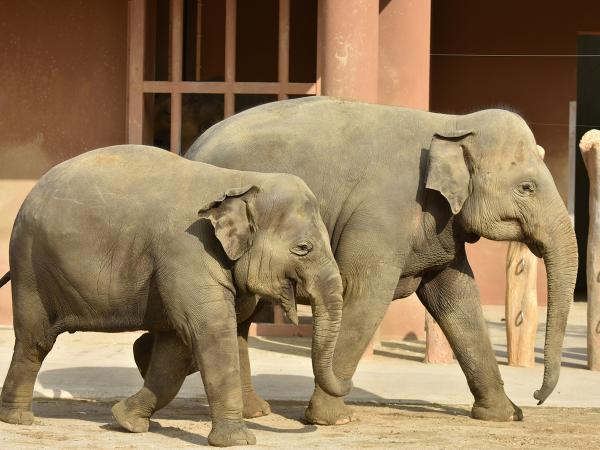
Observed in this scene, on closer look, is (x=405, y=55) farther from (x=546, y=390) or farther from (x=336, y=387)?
(x=336, y=387)

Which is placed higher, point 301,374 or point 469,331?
point 469,331

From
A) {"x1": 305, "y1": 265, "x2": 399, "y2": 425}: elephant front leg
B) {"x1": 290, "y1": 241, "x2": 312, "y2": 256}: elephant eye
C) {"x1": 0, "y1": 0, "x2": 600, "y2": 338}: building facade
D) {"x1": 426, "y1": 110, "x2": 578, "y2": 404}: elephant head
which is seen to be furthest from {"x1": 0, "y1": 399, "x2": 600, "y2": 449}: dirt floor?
{"x1": 0, "y1": 0, "x2": 600, "y2": 338}: building facade

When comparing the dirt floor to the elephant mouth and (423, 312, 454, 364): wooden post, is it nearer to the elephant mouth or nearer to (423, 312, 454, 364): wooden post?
the elephant mouth

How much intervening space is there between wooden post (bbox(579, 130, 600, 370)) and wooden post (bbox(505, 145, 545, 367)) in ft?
1.37

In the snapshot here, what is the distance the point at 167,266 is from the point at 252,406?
4.96 ft

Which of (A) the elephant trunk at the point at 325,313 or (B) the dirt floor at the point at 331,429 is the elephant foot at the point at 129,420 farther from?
(A) the elephant trunk at the point at 325,313

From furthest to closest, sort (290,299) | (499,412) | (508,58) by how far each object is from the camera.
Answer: (508,58) → (499,412) → (290,299)

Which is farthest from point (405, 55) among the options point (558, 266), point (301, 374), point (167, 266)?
point (167, 266)

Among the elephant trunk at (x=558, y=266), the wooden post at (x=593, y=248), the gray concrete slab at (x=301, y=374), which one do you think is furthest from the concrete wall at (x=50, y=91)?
the elephant trunk at (x=558, y=266)

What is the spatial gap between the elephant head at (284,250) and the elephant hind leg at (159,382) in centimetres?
55

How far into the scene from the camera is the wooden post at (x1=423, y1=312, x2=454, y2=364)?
11.6m

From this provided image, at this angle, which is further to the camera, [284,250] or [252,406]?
[252,406]

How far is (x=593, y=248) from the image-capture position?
11328 millimetres

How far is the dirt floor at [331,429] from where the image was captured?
7.96m
